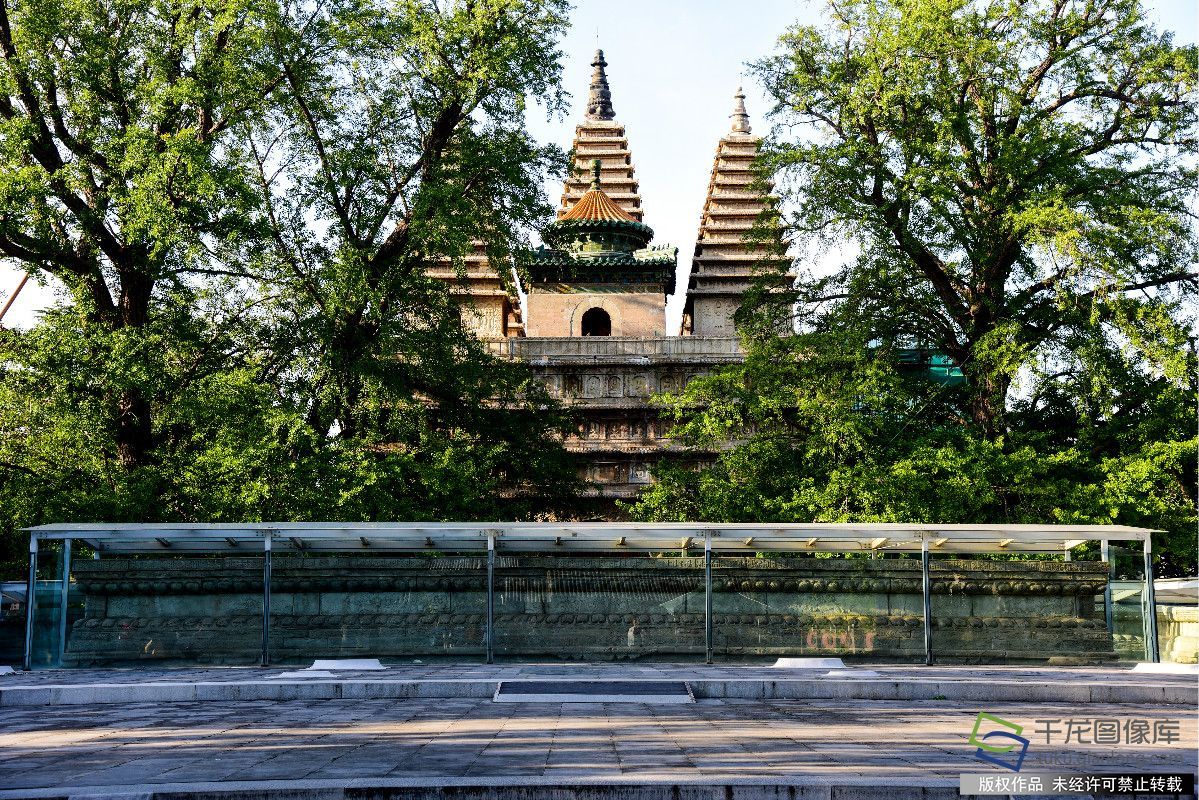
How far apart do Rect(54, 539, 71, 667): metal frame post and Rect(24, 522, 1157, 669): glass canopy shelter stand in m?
0.03

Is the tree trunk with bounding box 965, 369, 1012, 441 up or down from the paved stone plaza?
up

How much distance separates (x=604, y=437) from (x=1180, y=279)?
17.7 metres

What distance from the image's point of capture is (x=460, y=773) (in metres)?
7.19

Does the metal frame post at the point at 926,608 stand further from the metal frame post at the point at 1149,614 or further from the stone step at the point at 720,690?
the stone step at the point at 720,690

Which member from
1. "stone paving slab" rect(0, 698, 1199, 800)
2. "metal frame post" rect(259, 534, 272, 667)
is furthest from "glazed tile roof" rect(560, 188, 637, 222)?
"stone paving slab" rect(0, 698, 1199, 800)

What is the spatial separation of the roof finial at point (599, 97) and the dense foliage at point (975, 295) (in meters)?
34.6

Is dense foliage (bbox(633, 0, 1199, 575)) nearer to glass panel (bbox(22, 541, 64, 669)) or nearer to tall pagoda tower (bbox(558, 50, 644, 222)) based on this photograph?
glass panel (bbox(22, 541, 64, 669))

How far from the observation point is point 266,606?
15875 mm

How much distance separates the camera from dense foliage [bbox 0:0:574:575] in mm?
20172

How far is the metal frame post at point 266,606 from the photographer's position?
1588 centimetres

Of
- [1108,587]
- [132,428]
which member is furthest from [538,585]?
[132,428]

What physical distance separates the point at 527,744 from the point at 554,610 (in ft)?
26.5

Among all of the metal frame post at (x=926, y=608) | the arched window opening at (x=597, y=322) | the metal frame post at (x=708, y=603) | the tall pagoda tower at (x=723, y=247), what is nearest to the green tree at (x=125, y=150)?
the metal frame post at (x=708, y=603)

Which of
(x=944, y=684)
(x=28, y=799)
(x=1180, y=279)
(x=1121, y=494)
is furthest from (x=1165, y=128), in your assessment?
(x=28, y=799)
